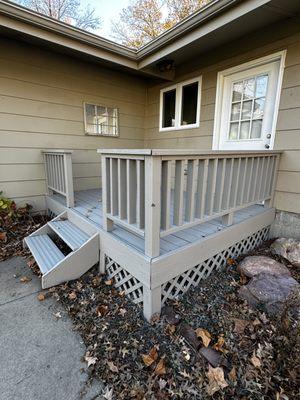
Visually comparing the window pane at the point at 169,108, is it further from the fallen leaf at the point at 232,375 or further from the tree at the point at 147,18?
the tree at the point at 147,18

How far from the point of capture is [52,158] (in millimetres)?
3436

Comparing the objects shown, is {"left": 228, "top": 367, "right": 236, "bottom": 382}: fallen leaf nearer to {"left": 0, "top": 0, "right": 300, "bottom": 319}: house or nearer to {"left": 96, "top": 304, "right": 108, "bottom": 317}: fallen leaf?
{"left": 0, "top": 0, "right": 300, "bottom": 319}: house

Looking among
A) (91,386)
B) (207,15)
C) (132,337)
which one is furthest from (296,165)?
(91,386)

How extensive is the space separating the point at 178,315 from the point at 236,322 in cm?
46

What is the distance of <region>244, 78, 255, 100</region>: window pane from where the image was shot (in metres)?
3.17

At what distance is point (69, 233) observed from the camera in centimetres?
268

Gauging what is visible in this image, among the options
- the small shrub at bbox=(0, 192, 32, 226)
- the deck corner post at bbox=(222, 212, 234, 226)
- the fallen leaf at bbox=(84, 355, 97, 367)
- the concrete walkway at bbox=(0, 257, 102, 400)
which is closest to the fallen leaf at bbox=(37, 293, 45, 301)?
the concrete walkway at bbox=(0, 257, 102, 400)

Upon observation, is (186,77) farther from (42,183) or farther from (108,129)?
(42,183)

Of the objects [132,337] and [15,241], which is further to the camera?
[15,241]

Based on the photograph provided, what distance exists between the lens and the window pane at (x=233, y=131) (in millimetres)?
3439

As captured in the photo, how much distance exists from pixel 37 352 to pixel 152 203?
133 centimetres

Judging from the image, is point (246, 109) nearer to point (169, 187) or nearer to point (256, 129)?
point (256, 129)

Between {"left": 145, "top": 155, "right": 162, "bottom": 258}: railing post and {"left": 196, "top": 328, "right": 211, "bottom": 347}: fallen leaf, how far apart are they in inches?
25.5

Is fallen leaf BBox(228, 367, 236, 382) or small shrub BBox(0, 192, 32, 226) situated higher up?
small shrub BBox(0, 192, 32, 226)
